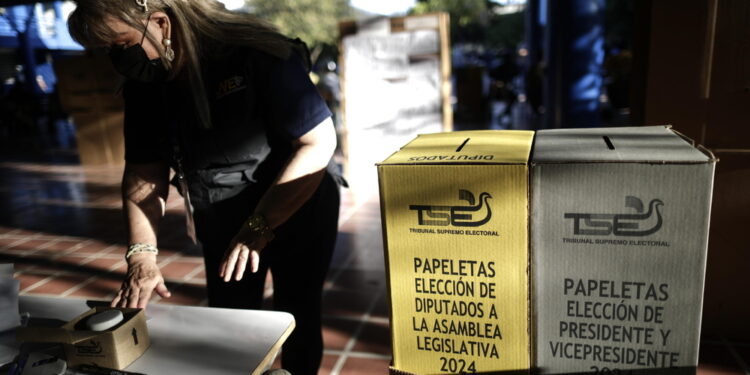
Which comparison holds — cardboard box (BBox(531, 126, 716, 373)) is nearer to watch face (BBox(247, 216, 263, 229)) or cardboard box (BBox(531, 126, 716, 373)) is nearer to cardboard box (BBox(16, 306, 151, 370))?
watch face (BBox(247, 216, 263, 229))

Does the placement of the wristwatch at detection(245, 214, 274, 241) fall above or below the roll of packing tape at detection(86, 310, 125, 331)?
above

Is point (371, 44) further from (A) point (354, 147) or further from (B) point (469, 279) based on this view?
(B) point (469, 279)

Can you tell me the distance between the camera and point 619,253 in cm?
88

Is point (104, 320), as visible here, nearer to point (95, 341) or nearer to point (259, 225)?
point (95, 341)

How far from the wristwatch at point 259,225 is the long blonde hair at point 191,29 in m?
0.30

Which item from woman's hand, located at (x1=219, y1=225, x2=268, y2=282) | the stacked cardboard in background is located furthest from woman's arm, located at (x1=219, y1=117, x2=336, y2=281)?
the stacked cardboard in background

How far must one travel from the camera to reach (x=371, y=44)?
218 inches

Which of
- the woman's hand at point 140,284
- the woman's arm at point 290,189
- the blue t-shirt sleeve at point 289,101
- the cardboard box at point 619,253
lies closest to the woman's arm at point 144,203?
the woman's hand at point 140,284

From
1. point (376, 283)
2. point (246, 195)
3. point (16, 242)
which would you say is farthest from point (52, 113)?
point (246, 195)

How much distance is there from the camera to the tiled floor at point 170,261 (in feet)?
7.84

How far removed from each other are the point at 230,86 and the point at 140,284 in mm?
557

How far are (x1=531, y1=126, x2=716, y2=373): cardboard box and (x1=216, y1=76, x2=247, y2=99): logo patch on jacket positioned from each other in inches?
31.0

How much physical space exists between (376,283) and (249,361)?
7.29 ft

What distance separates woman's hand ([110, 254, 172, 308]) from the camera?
1.25 meters
